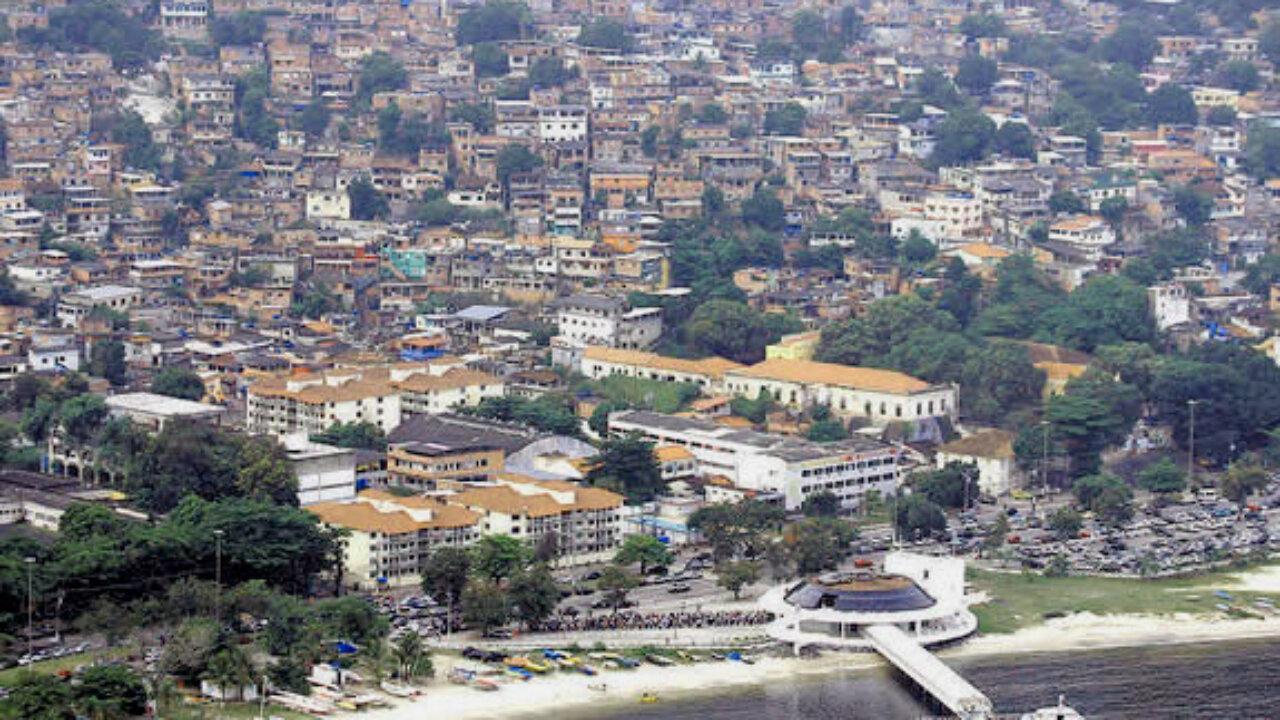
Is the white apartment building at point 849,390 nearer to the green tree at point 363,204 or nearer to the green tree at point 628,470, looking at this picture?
the green tree at point 628,470

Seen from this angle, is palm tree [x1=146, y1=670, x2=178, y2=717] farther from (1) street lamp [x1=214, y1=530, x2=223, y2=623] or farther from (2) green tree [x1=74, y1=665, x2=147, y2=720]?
(1) street lamp [x1=214, y1=530, x2=223, y2=623]

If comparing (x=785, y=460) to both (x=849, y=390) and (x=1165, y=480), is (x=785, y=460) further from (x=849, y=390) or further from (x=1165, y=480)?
(x=1165, y=480)

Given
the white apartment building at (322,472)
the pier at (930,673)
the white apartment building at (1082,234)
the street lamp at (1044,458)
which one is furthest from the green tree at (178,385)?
the white apartment building at (1082,234)

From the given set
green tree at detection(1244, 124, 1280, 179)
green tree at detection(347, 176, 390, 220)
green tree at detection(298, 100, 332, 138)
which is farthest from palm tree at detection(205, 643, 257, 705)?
green tree at detection(1244, 124, 1280, 179)

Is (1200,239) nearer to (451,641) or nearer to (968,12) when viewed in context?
(968,12)

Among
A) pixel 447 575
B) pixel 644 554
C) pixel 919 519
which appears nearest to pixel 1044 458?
pixel 919 519

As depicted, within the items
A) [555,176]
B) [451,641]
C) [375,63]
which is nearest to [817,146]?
[555,176]
